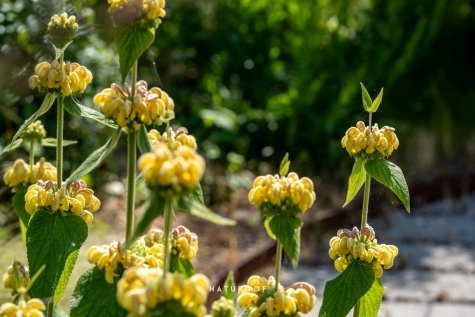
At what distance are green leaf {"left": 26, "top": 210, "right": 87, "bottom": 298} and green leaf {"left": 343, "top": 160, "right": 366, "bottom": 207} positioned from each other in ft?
1.18

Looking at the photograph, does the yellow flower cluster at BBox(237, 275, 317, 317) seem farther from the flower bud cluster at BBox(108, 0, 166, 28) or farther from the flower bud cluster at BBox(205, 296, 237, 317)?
the flower bud cluster at BBox(108, 0, 166, 28)

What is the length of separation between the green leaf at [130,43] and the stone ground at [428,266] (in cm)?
173

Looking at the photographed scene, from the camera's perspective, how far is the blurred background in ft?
12.7

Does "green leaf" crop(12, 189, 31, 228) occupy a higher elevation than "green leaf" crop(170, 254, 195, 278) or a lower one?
higher

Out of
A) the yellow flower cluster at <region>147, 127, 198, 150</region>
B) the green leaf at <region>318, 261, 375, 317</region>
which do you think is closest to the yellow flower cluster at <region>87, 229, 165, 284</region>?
the yellow flower cluster at <region>147, 127, 198, 150</region>

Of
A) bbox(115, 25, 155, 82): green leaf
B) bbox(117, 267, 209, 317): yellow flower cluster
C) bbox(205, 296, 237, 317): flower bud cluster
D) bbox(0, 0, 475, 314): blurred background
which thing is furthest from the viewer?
bbox(0, 0, 475, 314): blurred background

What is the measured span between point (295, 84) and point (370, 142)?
291cm

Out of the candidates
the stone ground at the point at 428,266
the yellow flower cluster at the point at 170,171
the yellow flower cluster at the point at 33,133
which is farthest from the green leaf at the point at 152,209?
the stone ground at the point at 428,266

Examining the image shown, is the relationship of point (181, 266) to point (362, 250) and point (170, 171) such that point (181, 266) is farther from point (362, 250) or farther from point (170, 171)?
point (170, 171)

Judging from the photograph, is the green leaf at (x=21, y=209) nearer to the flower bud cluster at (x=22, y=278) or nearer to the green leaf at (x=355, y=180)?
the flower bud cluster at (x=22, y=278)

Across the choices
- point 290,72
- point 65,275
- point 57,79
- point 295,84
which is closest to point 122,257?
point 65,275

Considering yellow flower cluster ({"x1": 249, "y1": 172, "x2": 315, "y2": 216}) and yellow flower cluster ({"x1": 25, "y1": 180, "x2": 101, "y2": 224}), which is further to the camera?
yellow flower cluster ({"x1": 25, "y1": 180, "x2": 101, "y2": 224})

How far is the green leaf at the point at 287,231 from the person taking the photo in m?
0.88

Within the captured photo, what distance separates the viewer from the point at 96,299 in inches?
37.0
